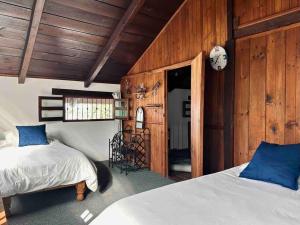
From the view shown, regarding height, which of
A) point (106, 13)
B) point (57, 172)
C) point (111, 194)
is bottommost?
point (111, 194)

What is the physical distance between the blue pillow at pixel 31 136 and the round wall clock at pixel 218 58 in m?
3.05

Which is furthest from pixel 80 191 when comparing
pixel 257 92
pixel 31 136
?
pixel 257 92

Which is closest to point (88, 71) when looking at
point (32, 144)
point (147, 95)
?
point (147, 95)

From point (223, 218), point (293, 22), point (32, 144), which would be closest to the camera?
point (223, 218)

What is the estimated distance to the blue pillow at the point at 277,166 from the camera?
5.23ft

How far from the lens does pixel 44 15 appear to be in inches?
118

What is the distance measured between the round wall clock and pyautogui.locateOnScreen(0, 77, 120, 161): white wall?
111 inches

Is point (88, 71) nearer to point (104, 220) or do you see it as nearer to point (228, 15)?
point (228, 15)

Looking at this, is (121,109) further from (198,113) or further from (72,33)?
(198,113)

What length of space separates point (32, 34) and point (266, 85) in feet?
10.5

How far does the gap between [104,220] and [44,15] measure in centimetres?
299

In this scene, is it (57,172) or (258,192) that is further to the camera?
(57,172)

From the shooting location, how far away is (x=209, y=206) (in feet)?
3.98

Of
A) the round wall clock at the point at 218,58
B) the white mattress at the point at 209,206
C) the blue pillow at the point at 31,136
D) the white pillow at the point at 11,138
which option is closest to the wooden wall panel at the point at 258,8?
the round wall clock at the point at 218,58
